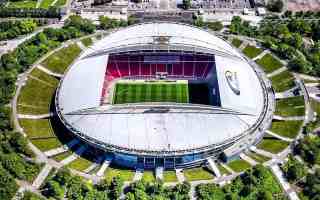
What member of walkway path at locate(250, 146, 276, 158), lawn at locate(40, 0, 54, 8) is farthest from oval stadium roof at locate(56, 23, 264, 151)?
lawn at locate(40, 0, 54, 8)

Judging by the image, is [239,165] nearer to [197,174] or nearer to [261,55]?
[197,174]

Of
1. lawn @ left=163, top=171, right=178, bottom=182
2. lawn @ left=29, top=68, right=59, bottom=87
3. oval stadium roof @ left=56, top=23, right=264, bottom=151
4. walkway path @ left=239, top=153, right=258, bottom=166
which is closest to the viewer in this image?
lawn @ left=163, top=171, right=178, bottom=182

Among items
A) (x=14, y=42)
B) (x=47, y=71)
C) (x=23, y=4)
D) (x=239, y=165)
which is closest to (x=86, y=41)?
(x=47, y=71)

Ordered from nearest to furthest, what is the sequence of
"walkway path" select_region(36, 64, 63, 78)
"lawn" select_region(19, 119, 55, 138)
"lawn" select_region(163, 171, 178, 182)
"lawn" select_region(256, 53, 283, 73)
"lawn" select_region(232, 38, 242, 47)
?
"lawn" select_region(163, 171, 178, 182) < "lawn" select_region(19, 119, 55, 138) < "walkway path" select_region(36, 64, 63, 78) < "lawn" select_region(256, 53, 283, 73) < "lawn" select_region(232, 38, 242, 47)

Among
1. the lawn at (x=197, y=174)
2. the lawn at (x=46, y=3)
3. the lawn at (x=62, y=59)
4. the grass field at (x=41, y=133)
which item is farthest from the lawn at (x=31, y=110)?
the lawn at (x=46, y=3)

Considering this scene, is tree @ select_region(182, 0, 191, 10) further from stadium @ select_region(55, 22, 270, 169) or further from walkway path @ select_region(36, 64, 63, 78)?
walkway path @ select_region(36, 64, 63, 78)

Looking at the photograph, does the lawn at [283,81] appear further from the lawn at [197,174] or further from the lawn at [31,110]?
the lawn at [31,110]
